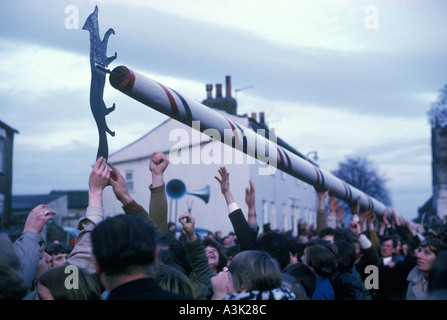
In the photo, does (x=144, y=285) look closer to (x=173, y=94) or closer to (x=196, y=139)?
(x=173, y=94)

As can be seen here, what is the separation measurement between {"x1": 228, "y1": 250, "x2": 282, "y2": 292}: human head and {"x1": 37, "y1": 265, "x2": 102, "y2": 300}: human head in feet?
2.51

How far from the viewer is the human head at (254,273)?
2.80 metres

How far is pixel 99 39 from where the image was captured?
10.2 ft

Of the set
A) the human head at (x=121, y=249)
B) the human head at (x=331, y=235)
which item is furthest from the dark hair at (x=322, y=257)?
the human head at (x=121, y=249)

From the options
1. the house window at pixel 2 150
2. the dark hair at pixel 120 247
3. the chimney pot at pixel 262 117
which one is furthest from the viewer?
the chimney pot at pixel 262 117

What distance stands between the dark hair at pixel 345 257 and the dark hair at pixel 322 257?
0.24 meters

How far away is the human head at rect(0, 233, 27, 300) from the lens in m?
2.13

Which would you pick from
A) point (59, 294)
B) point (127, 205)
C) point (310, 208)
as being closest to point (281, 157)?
point (127, 205)

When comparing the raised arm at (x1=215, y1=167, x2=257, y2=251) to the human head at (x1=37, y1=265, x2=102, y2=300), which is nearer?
the human head at (x1=37, y1=265, x2=102, y2=300)

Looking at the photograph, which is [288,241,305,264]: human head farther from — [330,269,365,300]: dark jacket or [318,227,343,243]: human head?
[330,269,365,300]: dark jacket

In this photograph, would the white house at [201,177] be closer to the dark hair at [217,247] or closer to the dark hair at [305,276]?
the dark hair at [217,247]

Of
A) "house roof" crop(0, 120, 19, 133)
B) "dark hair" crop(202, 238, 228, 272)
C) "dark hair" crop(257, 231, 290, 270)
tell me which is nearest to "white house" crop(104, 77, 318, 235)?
"house roof" crop(0, 120, 19, 133)

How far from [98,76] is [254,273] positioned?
4.67ft

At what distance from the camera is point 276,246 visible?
4492mm
